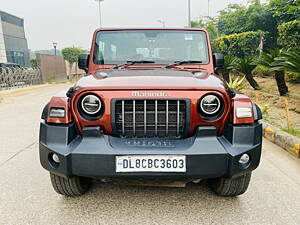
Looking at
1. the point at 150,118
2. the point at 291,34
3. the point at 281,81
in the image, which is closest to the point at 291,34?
the point at 291,34

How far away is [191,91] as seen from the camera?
88.7 inches

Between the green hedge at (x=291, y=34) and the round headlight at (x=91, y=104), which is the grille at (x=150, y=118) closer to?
the round headlight at (x=91, y=104)

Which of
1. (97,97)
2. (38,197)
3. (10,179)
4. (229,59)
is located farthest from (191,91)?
(229,59)

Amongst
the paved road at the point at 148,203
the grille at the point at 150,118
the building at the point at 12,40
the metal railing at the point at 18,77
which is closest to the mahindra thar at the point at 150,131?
the grille at the point at 150,118

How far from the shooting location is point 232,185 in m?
2.52

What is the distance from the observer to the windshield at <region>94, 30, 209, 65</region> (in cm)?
332

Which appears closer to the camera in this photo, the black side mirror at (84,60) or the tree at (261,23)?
the black side mirror at (84,60)

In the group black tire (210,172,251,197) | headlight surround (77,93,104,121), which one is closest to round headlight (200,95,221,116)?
black tire (210,172,251,197)

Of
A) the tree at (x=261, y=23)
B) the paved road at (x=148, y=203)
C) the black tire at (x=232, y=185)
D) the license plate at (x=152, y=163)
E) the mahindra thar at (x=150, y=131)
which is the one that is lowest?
the paved road at (x=148, y=203)

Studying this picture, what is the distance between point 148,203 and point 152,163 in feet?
2.24

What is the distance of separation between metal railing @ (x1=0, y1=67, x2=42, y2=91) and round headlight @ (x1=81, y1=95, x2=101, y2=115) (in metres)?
15.5

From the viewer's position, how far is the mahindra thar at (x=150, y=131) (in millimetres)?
2111

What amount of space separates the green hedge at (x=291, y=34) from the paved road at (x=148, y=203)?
30.9 feet

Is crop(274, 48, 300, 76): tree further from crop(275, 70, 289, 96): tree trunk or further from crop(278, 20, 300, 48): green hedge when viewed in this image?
crop(278, 20, 300, 48): green hedge
